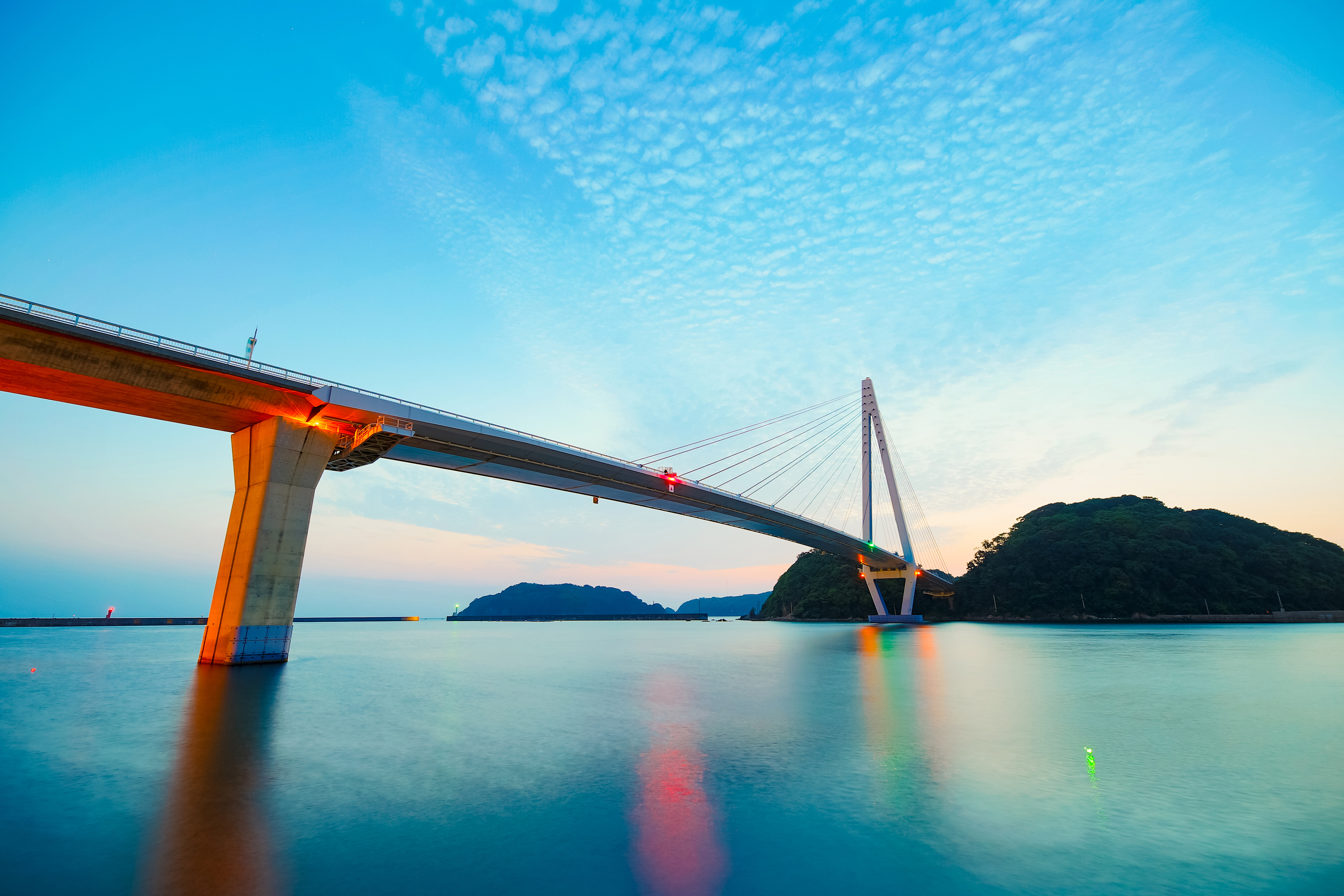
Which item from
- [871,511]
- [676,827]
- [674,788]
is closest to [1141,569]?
[871,511]

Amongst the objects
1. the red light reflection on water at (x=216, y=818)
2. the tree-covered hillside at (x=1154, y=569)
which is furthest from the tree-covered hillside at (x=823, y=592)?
the red light reflection on water at (x=216, y=818)

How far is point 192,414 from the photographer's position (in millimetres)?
25797

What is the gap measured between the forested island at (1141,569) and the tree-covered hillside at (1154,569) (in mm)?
166

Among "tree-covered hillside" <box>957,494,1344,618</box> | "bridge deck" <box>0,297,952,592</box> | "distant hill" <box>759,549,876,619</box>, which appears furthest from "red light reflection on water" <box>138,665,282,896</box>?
"distant hill" <box>759,549,876,619</box>

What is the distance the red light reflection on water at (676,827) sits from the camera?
533 cm

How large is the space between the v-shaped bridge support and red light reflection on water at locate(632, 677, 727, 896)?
67.7 meters

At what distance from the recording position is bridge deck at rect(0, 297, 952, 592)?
20.4 m

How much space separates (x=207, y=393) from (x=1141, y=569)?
4948 inches

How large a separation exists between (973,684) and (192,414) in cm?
Result: 3596

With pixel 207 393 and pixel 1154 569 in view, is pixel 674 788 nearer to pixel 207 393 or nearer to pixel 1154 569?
pixel 207 393

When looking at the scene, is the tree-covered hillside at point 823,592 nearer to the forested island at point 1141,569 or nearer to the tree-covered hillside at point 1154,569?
the forested island at point 1141,569

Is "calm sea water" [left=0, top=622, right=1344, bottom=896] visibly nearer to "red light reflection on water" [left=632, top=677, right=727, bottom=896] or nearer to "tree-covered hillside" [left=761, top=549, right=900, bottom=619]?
"red light reflection on water" [left=632, top=677, right=727, bottom=896]

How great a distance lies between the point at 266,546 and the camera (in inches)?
959

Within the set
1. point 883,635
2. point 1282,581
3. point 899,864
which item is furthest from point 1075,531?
point 899,864
